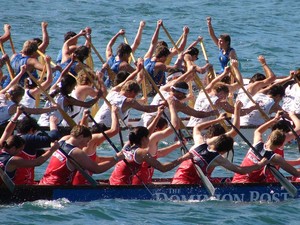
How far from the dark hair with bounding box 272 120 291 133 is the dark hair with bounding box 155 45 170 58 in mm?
4836

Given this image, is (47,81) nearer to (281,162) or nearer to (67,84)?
(67,84)

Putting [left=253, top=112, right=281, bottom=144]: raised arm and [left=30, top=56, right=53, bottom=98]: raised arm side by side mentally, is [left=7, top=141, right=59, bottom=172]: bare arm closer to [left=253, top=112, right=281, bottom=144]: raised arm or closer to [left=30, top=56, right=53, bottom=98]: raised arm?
[left=253, top=112, right=281, bottom=144]: raised arm

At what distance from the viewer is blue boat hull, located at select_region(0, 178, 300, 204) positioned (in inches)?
599

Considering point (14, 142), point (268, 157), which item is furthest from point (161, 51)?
point (14, 142)

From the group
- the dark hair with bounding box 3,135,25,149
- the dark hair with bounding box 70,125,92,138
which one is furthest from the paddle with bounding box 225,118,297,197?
the dark hair with bounding box 3,135,25,149

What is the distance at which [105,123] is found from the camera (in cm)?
1925

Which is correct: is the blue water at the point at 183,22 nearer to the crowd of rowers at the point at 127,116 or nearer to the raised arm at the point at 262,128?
the crowd of rowers at the point at 127,116

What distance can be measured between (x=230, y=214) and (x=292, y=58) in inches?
549

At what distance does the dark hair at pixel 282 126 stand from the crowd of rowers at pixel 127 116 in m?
0.02

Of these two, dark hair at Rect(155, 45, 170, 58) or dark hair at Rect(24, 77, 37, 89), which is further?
dark hair at Rect(155, 45, 170, 58)

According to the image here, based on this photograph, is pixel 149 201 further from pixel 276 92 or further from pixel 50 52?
pixel 50 52

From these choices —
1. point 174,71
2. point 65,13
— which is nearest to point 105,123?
point 174,71

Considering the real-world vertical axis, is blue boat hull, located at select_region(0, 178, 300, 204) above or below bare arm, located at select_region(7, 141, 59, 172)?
below

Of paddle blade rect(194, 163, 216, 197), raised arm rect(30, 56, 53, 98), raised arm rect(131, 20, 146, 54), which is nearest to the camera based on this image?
paddle blade rect(194, 163, 216, 197)
